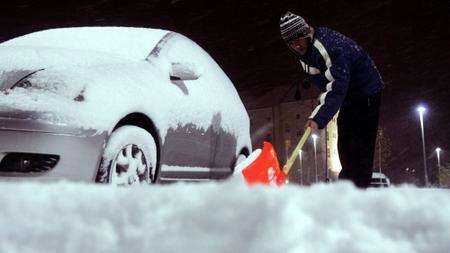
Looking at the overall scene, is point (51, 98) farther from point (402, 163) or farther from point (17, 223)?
point (402, 163)

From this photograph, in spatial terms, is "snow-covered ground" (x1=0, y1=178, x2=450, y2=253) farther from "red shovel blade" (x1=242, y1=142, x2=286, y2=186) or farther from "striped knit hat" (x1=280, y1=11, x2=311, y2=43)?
"striped knit hat" (x1=280, y1=11, x2=311, y2=43)

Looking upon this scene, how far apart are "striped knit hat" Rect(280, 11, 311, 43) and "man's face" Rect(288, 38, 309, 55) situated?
0.06 metres

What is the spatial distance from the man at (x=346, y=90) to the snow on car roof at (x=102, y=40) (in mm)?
1224

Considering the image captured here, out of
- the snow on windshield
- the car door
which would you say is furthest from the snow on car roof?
the car door

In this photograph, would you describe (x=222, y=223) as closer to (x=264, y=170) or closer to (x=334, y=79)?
(x=264, y=170)

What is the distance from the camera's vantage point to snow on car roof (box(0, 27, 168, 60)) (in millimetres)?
4327

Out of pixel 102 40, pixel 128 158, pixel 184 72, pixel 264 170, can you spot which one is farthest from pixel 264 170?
pixel 102 40

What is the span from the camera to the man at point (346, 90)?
4.14 meters

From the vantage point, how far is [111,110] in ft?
11.3

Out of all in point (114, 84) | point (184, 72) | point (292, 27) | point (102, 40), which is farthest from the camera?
point (102, 40)

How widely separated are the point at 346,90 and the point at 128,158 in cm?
173

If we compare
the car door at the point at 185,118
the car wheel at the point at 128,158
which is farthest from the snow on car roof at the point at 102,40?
the car wheel at the point at 128,158

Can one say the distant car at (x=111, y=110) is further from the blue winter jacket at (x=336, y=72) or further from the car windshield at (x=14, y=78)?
the blue winter jacket at (x=336, y=72)

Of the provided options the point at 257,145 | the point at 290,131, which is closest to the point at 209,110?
the point at 290,131
